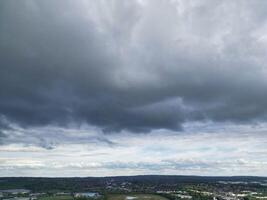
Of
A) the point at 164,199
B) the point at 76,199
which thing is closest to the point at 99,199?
the point at 76,199

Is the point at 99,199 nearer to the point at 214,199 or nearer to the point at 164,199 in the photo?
the point at 164,199

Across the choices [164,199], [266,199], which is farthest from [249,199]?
[164,199]

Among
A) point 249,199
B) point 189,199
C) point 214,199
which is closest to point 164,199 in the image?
point 189,199

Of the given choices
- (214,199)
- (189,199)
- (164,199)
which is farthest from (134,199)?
(214,199)

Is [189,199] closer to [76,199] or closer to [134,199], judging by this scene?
[134,199]

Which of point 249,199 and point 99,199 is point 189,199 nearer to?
point 249,199

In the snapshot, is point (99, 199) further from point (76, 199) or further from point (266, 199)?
point (266, 199)

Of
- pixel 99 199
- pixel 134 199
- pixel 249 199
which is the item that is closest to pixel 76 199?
pixel 99 199
